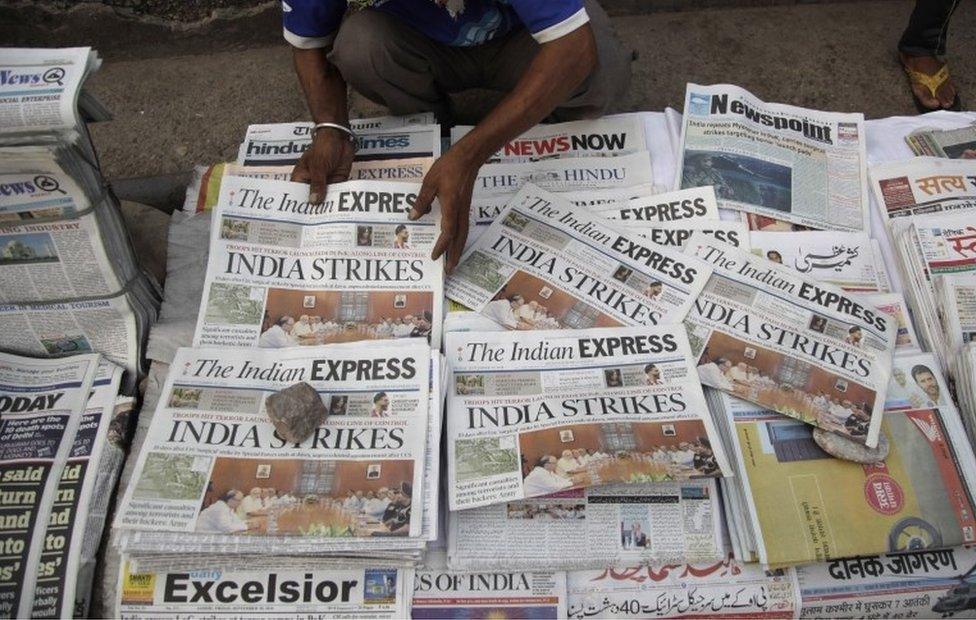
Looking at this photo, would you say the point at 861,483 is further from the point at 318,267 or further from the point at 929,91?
the point at 929,91

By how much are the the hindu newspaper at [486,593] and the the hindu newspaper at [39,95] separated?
696 mm

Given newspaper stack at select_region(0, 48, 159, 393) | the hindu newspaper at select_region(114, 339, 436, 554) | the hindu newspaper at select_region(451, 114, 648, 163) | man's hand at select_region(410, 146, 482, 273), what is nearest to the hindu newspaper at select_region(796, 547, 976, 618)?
the hindu newspaper at select_region(114, 339, 436, 554)

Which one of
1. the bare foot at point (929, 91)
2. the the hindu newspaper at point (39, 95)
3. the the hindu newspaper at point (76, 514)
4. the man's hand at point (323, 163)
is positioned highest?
the the hindu newspaper at point (39, 95)

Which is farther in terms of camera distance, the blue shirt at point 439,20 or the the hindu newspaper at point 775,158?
the the hindu newspaper at point 775,158

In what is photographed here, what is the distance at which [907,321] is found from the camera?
105cm

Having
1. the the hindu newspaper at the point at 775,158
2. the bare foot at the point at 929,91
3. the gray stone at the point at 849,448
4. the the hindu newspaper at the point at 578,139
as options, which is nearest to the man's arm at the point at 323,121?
the the hindu newspaper at the point at 578,139

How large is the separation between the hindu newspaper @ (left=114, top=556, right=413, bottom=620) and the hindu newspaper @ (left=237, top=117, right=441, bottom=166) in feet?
2.39

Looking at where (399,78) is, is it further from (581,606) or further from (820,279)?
(581,606)

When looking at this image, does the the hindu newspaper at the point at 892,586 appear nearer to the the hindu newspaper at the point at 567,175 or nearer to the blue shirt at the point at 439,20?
the the hindu newspaper at the point at 567,175

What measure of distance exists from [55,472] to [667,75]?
57.6 inches

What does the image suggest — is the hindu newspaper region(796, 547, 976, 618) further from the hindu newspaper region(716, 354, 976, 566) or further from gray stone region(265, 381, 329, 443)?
gray stone region(265, 381, 329, 443)

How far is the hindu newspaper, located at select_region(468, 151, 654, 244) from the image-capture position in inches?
48.1

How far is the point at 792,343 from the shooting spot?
102cm

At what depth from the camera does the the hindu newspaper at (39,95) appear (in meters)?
0.79
